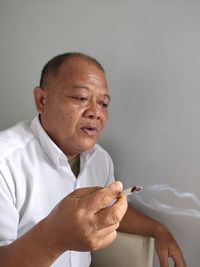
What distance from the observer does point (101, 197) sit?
585 mm

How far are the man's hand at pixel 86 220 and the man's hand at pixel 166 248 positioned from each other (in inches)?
22.2

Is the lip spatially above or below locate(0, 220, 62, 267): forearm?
above

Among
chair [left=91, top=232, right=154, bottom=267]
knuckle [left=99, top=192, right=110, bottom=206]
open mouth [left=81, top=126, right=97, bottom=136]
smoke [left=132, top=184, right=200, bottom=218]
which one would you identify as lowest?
chair [left=91, top=232, right=154, bottom=267]

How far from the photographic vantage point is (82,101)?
988mm

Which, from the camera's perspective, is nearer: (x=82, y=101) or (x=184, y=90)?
(x=82, y=101)

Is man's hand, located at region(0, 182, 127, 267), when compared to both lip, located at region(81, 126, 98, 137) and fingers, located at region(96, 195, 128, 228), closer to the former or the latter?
fingers, located at region(96, 195, 128, 228)

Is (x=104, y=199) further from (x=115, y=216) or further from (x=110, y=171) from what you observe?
(x=110, y=171)

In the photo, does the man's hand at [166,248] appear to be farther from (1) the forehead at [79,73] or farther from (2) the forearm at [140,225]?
(1) the forehead at [79,73]

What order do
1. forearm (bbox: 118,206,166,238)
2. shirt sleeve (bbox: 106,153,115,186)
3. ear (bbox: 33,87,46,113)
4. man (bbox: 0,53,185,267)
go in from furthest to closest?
1. shirt sleeve (bbox: 106,153,115,186)
2. forearm (bbox: 118,206,166,238)
3. ear (bbox: 33,87,46,113)
4. man (bbox: 0,53,185,267)

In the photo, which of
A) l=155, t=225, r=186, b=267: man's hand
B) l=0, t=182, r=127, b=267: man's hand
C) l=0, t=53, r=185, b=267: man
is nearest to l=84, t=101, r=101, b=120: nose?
l=0, t=53, r=185, b=267: man

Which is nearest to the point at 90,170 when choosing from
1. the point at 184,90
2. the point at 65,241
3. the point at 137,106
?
the point at 137,106

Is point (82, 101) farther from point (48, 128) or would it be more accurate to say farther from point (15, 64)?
point (15, 64)

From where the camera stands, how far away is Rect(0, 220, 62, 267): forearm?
63 centimetres

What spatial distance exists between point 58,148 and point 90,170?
0.24 meters
